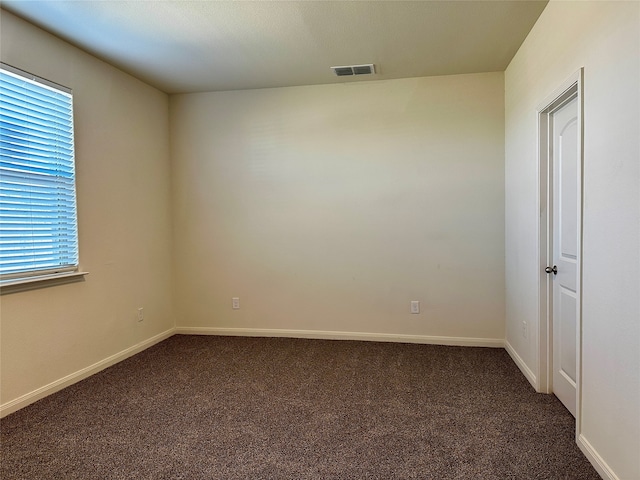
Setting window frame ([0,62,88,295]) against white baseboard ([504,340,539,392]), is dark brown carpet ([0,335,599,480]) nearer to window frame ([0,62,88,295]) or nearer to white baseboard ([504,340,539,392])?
white baseboard ([504,340,539,392])

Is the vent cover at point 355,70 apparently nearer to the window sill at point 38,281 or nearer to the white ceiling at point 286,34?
the white ceiling at point 286,34

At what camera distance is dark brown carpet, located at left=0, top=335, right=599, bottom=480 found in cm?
188

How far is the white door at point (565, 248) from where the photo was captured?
226cm

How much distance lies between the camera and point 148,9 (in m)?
2.44

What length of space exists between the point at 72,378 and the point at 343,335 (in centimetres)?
241

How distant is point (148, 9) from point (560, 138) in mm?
2813

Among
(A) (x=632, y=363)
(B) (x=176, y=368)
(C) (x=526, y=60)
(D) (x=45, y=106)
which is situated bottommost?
(B) (x=176, y=368)

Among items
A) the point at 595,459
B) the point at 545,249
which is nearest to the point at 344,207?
the point at 545,249

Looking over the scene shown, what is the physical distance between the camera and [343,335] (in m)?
3.97

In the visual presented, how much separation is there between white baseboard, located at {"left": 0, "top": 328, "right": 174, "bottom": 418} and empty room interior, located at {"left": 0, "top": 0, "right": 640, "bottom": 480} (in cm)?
2

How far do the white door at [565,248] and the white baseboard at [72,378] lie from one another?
3.50 m

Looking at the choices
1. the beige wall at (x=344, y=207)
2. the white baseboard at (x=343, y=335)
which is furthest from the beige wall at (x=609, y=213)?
the white baseboard at (x=343, y=335)

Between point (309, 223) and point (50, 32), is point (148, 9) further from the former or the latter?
point (309, 223)

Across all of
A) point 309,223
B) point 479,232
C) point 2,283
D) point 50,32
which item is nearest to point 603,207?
point 479,232
